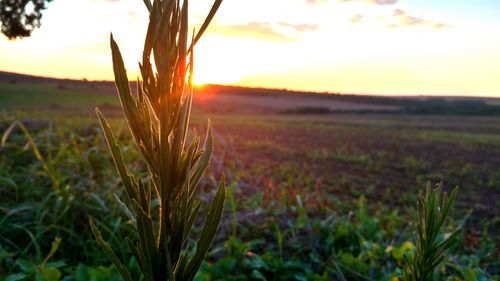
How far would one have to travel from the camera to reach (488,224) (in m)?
8.16

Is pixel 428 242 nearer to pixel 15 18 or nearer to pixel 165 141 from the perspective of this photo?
pixel 165 141

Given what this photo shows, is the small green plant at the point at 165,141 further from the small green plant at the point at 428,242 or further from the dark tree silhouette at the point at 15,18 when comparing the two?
the dark tree silhouette at the point at 15,18

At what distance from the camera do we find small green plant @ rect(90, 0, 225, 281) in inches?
25.0

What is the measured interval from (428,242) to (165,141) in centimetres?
57

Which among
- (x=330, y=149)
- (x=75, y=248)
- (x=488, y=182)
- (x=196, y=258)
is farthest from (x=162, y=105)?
(x=330, y=149)

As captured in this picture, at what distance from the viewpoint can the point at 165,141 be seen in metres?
0.64

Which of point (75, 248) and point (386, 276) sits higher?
point (386, 276)

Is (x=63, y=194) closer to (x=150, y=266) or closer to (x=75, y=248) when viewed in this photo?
(x=75, y=248)

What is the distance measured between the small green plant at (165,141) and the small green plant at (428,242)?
436 mm

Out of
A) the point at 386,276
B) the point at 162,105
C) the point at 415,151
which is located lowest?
the point at 415,151

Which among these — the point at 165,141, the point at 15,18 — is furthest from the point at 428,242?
the point at 15,18

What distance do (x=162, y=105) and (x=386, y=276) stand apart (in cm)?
224

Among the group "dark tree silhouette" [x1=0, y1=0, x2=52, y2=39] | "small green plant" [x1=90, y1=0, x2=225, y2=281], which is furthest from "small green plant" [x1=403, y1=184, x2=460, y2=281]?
"dark tree silhouette" [x1=0, y1=0, x2=52, y2=39]

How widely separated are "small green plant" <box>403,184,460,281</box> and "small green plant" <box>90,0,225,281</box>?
436mm
